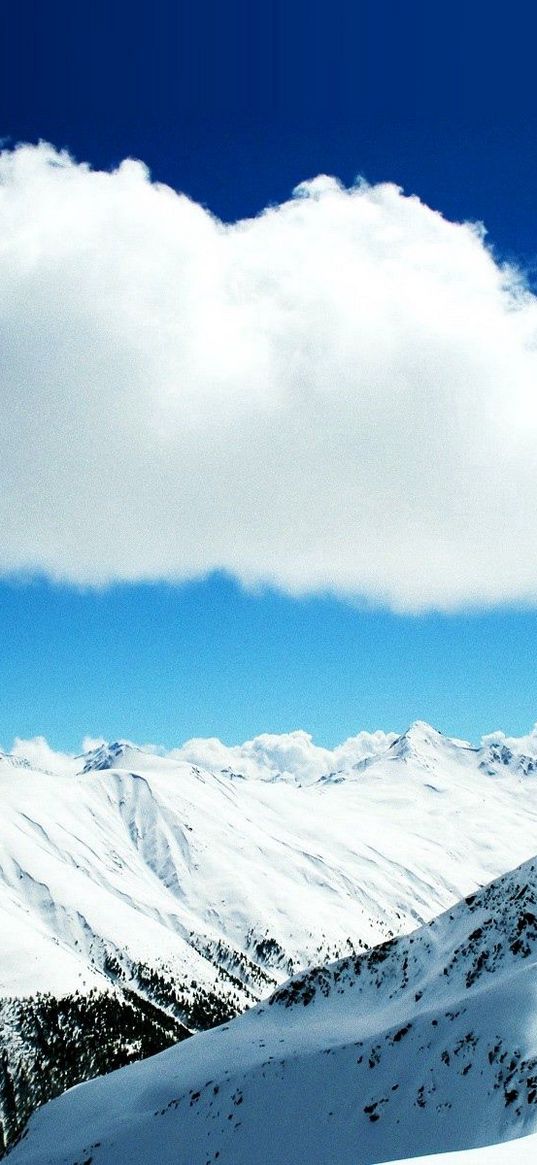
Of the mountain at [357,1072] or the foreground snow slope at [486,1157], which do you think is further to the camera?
the mountain at [357,1072]

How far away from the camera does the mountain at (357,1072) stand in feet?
208

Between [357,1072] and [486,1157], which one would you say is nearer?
[486,1157]

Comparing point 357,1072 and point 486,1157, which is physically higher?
point 486,1157

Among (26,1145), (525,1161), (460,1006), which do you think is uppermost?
(525,1161)

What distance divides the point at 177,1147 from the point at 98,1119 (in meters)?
24.4

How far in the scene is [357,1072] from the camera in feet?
254

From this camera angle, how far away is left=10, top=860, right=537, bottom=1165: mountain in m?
63.5

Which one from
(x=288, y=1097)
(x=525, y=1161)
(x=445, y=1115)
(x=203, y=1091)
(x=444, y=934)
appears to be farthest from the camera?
(x=444, y=934)

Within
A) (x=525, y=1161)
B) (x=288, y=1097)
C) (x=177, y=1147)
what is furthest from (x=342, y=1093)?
(x=525, y=1161)

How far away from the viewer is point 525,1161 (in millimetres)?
17312

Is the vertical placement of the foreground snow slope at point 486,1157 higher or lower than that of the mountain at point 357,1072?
higher

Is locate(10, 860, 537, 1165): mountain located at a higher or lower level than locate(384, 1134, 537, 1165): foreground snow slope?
lower

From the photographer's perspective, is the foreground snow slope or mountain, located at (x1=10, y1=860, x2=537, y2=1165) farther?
mountain, located at (x1=10, y1=860, x2=537, y2=1165)

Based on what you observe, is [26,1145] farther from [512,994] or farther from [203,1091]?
[512,994]
